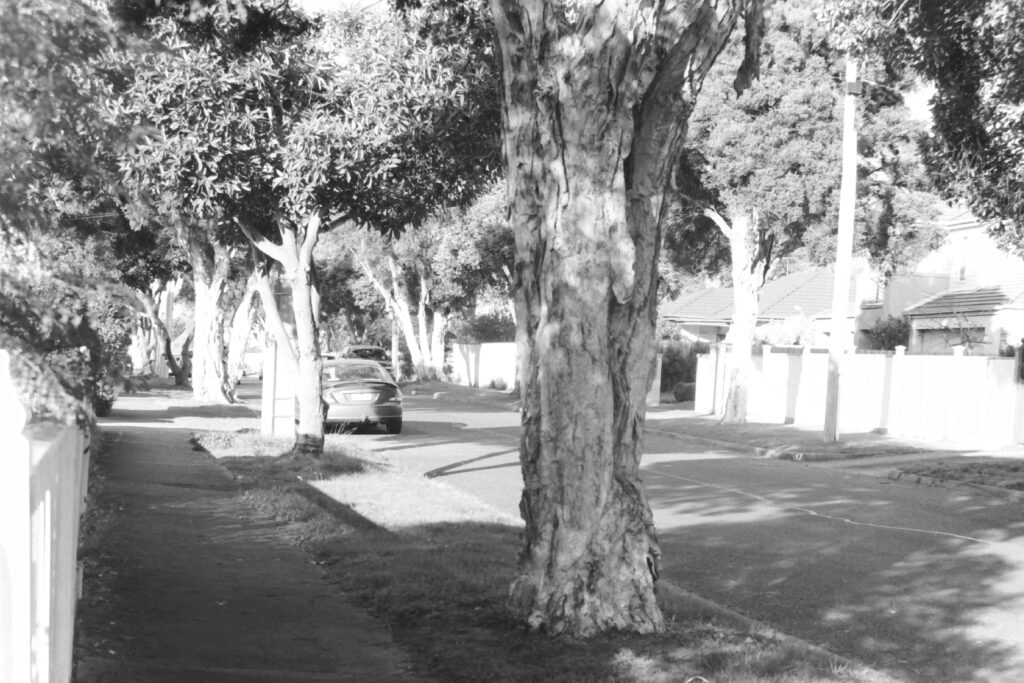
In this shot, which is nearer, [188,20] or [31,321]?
[31,321]

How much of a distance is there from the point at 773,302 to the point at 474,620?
49.9 m

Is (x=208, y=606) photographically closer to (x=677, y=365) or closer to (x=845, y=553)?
(x=845, y=553)

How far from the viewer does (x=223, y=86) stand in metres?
14.5

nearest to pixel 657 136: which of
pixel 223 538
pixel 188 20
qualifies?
pixel 223 538

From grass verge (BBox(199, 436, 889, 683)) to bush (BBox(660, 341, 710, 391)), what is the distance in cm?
3260

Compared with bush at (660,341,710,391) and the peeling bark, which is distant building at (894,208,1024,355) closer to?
bush at (660,341,710,391)

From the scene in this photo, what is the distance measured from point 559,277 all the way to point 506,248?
29913 millimetres

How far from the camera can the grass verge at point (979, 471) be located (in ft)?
56.3

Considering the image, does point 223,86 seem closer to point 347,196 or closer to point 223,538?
point 347,196

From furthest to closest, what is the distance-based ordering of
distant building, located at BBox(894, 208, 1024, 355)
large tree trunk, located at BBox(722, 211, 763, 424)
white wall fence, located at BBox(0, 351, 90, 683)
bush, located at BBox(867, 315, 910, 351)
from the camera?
bush, located at BBox(867, 315, 910, 351), distant building, located at BBox(894, 208, 1024, 355), large tree trunk, located at BBox(722, 211, 763, 424), white wall fence, located at BBox(0, 351, 90, 683)

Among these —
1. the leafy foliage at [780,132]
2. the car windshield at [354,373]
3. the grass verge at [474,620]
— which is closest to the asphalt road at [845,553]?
the grass verge at [474,620]

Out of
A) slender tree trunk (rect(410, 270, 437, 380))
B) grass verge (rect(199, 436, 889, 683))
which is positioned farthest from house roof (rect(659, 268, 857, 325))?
grass verge (rect(199, 436, 889, 683))

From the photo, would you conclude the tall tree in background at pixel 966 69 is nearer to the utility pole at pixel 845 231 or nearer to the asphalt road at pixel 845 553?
the asphalt road at pixel 845 553

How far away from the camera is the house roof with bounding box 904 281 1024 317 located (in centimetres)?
3234
